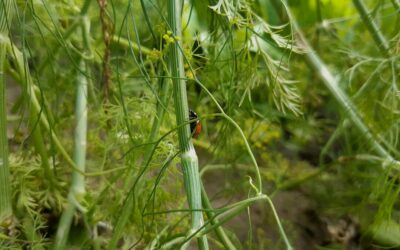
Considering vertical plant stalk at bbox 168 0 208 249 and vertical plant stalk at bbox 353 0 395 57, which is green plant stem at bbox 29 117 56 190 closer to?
vertical plant stalk at bbox 168 0 208 249

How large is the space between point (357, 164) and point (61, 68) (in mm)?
815

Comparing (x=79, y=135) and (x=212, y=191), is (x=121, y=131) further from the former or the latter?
(x=212, y=191)

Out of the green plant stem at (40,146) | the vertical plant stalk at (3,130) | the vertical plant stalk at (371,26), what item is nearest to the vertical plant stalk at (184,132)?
the vertical plant stalk at (3,130)

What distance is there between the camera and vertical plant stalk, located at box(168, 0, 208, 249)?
0.78 meters

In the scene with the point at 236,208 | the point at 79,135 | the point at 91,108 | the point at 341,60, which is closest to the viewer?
the point at 236,208

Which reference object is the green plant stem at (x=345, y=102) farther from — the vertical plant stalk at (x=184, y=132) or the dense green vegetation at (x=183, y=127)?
the vertical plant stalk at (x=184, y=132)

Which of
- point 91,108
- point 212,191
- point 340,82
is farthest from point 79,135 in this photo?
point 340,82

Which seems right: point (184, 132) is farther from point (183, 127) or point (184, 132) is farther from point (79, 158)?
point (79, 158)

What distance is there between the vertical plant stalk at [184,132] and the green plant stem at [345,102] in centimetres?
44

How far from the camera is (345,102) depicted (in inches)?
55.7

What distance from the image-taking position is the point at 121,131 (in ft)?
3.70

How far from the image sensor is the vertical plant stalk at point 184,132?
0.78 meters

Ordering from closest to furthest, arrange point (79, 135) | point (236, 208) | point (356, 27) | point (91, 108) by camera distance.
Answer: point (236, 208) < point (79, 135) < point (91, 108) < point (356, 27)

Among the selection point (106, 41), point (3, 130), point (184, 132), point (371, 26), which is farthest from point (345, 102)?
point (3, 130)
